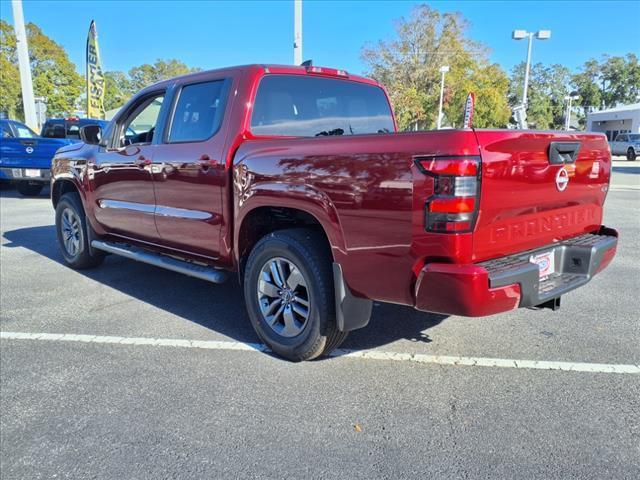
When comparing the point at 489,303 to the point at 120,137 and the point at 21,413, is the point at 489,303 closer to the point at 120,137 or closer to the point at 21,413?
the point at 21,413

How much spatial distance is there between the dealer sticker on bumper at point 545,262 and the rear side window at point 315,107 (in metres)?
1.89

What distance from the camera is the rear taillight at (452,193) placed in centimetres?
239

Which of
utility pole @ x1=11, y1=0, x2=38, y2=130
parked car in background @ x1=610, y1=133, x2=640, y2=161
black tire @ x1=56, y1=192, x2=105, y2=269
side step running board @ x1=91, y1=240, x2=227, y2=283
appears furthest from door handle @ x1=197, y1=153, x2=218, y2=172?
parked car in background @ x1=610, y1=133, x2=640, y2=161

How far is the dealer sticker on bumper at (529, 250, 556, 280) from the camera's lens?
2.90 metres

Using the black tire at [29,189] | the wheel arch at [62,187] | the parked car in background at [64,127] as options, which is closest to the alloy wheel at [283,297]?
the wheel arch at [62,187]

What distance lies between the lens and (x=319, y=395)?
300cm

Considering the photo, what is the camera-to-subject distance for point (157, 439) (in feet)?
8.48

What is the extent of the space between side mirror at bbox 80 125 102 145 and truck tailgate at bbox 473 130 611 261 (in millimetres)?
4196

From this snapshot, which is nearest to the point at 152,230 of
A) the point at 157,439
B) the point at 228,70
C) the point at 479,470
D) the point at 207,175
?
the point at 207,175

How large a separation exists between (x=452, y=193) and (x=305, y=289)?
1.30 metres

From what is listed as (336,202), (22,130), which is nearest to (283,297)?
(336,202)

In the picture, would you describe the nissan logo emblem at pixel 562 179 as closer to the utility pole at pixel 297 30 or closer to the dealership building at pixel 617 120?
the utility pole at pixel 297 30

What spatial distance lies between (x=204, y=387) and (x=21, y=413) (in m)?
1.02

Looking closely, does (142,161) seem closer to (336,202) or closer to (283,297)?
(283,297)
